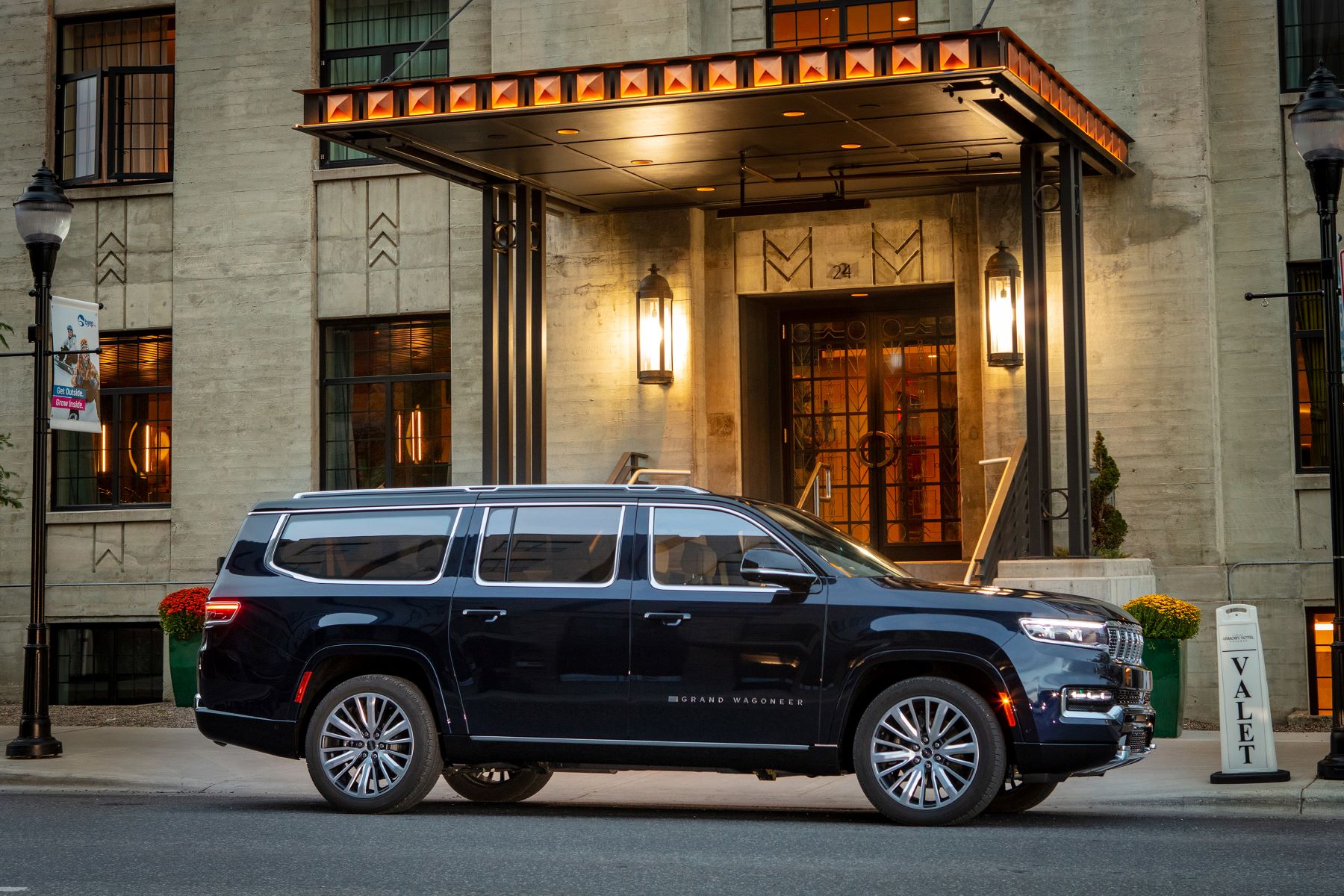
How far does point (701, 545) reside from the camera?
33.1 feet

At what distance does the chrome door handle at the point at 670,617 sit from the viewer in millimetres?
9852

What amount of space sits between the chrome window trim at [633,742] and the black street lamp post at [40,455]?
17.1 ft

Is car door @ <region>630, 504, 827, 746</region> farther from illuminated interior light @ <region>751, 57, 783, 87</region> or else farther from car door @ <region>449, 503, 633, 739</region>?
illuminated interior light @ <region>751, 57, 783, 87</region>

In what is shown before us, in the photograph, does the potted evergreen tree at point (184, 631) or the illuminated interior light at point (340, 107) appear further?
the potted evergreen tree at point (184, 631)

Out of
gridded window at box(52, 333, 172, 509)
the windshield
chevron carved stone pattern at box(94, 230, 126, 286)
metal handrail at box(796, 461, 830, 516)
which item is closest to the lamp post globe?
the windshield

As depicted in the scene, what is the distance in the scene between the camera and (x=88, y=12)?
20219mm

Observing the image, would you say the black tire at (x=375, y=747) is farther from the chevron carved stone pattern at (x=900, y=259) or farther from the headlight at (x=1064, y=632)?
the chevron carved stone pattern at (x=900, y=259)

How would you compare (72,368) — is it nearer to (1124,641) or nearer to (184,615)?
(184,615)

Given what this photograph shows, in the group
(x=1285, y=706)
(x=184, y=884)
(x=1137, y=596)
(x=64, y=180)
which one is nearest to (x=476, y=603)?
(x=184, y=884)

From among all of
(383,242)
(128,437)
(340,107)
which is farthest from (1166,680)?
(128,437)

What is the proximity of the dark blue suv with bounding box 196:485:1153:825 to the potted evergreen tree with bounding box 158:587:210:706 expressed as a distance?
20.8 ft

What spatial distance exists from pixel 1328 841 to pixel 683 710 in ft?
11.5

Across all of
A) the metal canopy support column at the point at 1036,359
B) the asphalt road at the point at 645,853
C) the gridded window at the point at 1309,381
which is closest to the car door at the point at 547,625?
the asphalt road at the point at 645,853

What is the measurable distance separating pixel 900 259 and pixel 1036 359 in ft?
12.0
